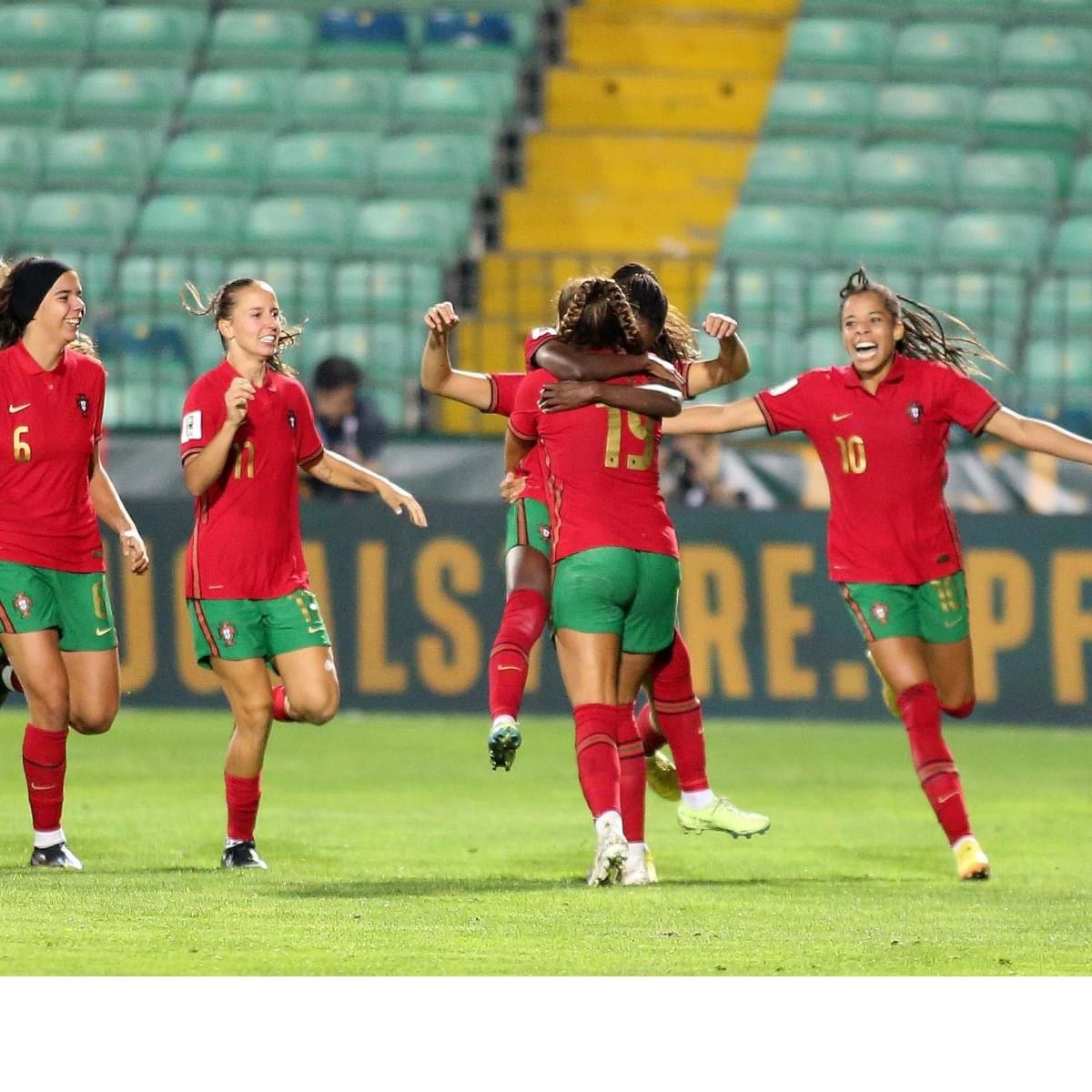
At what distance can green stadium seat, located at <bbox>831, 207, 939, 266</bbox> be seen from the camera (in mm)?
18812

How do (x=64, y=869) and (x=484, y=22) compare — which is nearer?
(x=64, y=869)

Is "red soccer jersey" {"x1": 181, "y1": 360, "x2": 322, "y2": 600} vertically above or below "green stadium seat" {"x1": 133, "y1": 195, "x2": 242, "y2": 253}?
below

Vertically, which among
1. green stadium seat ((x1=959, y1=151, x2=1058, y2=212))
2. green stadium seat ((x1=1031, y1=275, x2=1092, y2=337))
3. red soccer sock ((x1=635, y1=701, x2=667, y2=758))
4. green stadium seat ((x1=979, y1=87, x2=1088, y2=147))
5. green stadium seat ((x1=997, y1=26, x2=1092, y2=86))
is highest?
green stadium seat ((x1=997, y1=26, x2=1092, y2=86))

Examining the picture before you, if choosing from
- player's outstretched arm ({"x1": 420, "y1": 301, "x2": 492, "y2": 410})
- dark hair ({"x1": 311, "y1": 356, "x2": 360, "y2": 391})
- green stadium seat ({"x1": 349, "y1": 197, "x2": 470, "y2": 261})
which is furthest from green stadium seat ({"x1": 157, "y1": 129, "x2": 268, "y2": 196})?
player's outstretched arm ({"x1": 420, "y1": 301, "x2": 492, "y2": 410})

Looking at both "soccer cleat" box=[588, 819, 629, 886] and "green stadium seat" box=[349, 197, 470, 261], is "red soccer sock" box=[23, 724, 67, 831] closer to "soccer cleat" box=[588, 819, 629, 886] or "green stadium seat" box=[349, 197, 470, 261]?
"soccer cleat" box=[588, 819, 629, 886]

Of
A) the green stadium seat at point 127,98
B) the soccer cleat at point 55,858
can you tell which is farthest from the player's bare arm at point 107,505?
the green stadium seat at point 127,98

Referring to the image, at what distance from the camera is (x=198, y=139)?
2041 cm

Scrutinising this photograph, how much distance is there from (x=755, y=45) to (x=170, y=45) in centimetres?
525

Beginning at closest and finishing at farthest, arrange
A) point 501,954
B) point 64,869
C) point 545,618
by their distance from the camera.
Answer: point 501,954 → point 64,869 → point 545,618

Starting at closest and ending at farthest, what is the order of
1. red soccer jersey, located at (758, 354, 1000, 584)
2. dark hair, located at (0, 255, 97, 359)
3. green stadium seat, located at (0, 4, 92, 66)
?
dark hair, located at (0, 255, 97, 359) → red soccer jersey, located at (758, 354, 1000, 584) → green stadium seat, located at (0, 4, 92, 66)

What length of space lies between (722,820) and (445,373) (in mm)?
1877

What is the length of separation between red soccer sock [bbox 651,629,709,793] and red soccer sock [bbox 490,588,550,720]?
465 millimetres
